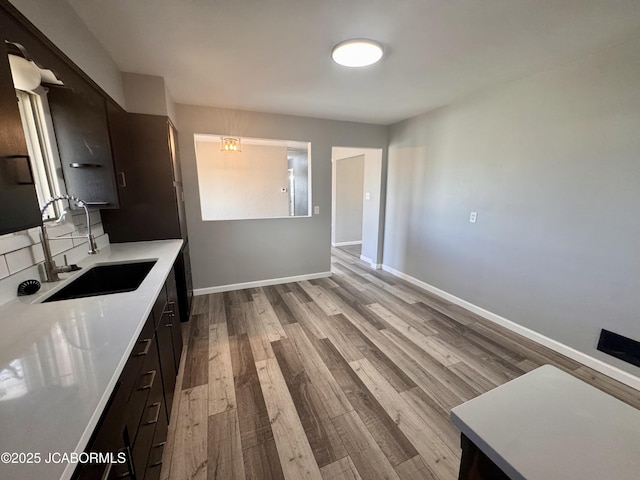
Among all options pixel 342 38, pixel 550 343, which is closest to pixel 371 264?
pixel 550 343

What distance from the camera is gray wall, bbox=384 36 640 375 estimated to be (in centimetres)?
191

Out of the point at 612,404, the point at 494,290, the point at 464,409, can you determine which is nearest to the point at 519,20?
the point at 612,404

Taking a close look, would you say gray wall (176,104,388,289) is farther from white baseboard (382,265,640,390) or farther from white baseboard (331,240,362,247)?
white baseboard (331,240,362,247)

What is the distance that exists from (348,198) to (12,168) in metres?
5.90

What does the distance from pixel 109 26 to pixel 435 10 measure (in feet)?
6.81

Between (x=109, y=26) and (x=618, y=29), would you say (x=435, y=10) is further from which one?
(x=109, y=26)

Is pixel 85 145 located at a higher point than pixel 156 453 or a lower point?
higher

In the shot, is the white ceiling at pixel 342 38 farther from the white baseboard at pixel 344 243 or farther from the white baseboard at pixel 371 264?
the white baseboard at pixel 344 243

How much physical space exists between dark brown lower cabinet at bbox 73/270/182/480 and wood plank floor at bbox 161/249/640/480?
325 mm

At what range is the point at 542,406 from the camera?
0.64 m

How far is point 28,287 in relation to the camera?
1.32m

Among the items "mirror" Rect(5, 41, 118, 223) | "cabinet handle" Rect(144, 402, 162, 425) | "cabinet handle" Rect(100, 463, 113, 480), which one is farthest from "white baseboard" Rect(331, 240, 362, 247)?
"cabinet handle" Rect(100, 463, 113, 480)

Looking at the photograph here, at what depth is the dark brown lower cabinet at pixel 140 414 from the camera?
2.35 ft

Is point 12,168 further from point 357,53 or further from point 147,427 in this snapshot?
point 357,53
